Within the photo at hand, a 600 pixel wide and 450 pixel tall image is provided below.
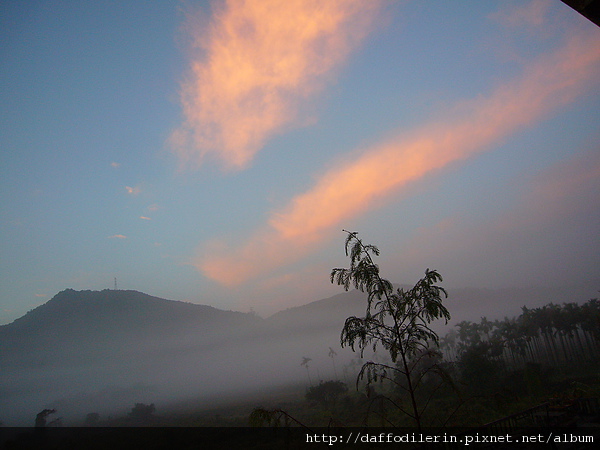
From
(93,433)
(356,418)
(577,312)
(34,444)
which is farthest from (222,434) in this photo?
(577,312)

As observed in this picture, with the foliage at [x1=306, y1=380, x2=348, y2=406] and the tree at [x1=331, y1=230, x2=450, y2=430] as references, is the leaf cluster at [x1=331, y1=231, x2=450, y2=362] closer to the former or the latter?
the tree at [x1=331, y1=230, x2=450, y2=430]

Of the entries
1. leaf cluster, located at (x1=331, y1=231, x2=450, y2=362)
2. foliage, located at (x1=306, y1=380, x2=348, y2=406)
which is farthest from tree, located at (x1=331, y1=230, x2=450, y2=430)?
foliage, located at (x1=306, y1=380, x2=348, y2=406)

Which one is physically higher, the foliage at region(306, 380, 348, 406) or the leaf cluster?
the leaf cluster

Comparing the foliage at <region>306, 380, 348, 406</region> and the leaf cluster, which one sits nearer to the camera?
the leaf cluster

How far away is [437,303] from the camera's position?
7.66 m

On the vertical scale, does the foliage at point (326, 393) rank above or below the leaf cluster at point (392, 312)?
below

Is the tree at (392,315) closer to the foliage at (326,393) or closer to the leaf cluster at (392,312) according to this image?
the leaf cluster at (392,312)

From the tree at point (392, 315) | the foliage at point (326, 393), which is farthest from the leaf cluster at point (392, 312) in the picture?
→ the foliage at point (326, 393)

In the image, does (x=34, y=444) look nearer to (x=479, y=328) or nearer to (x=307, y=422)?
(x=307, y=422)

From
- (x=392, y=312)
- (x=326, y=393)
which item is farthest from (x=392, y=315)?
(x=326, y=393)

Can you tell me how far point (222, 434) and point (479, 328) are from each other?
279ft

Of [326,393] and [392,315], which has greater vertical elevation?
[392,315]

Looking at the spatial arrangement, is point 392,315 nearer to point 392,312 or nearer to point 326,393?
point 392,312

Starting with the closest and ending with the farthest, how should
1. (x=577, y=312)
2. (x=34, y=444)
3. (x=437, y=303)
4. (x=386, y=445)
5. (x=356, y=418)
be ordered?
(x=437, y=303)
(x=386, y=445)
(x=356, y=418)
(x=34, y=444)
(x=577, y=312)
